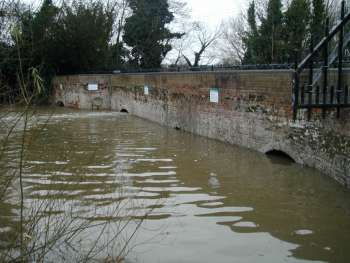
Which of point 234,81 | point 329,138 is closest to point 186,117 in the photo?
point 234,81

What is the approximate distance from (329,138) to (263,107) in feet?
9.86

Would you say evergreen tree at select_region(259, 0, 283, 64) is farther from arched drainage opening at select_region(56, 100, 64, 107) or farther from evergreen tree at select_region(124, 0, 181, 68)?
arched drainage opening at select_region(56, 100, 64, 107)

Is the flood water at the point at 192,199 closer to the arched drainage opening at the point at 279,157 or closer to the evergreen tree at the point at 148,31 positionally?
the arched drainage opening at the point at 279,157

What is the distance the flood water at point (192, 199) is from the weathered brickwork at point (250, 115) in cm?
39

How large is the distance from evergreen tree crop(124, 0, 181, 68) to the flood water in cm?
2520

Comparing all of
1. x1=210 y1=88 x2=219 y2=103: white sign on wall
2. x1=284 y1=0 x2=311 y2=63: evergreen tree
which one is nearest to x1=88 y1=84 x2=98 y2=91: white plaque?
x1=284 y1=0 x2=311 y2=63: evergreen tree

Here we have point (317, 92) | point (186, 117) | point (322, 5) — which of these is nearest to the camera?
point (317, 92)

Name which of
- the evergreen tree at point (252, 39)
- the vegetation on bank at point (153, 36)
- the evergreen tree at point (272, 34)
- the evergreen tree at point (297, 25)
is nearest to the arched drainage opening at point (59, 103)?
the vegetation on bank at point (153, 36)

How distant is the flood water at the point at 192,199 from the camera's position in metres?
5.61

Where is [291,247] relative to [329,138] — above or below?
below

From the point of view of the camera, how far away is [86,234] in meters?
5.99

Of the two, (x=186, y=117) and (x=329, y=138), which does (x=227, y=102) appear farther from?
(x=329, y=138)

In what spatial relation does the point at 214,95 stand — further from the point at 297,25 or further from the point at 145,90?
the point at 297,25

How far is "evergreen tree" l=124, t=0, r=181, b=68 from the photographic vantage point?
37.0m
